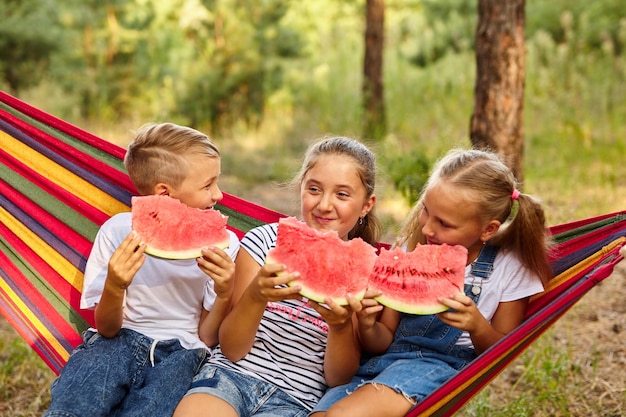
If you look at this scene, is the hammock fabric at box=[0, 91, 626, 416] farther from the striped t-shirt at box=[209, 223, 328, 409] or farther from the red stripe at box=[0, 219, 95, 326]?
the striped t-shirt at box=[209, 223, 328, 409]

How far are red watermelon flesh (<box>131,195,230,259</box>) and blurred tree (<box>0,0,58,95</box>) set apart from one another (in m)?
13.6

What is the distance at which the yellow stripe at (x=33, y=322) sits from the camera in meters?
3.13

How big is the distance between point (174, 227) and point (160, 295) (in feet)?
1.14

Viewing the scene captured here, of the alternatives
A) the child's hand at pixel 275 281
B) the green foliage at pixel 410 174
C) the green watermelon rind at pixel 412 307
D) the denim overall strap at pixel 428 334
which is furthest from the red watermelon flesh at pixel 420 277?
the green foliage at pixel 410 174

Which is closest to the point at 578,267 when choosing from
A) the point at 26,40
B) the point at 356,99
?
the point at 356,99

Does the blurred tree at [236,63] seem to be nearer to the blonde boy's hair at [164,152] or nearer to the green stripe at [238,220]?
the green stripe at [238,220]

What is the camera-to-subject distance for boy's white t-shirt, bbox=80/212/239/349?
2854mm

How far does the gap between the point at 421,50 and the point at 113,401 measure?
40.0 ft

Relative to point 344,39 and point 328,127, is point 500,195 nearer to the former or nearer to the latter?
point 328,127

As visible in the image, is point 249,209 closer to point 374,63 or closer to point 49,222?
point 49,222

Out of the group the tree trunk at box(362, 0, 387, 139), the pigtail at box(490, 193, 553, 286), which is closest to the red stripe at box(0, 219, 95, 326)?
the pigtail at box(490, 193, 553, 286)

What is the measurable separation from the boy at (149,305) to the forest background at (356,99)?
1247 mm

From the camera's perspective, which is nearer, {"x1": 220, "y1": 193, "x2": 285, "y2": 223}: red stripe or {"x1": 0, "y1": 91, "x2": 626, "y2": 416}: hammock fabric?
{"x1": 0, "y1": 91, "x2": 626, "y2": 416}: hammock fabric

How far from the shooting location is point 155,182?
2977 millimetres
